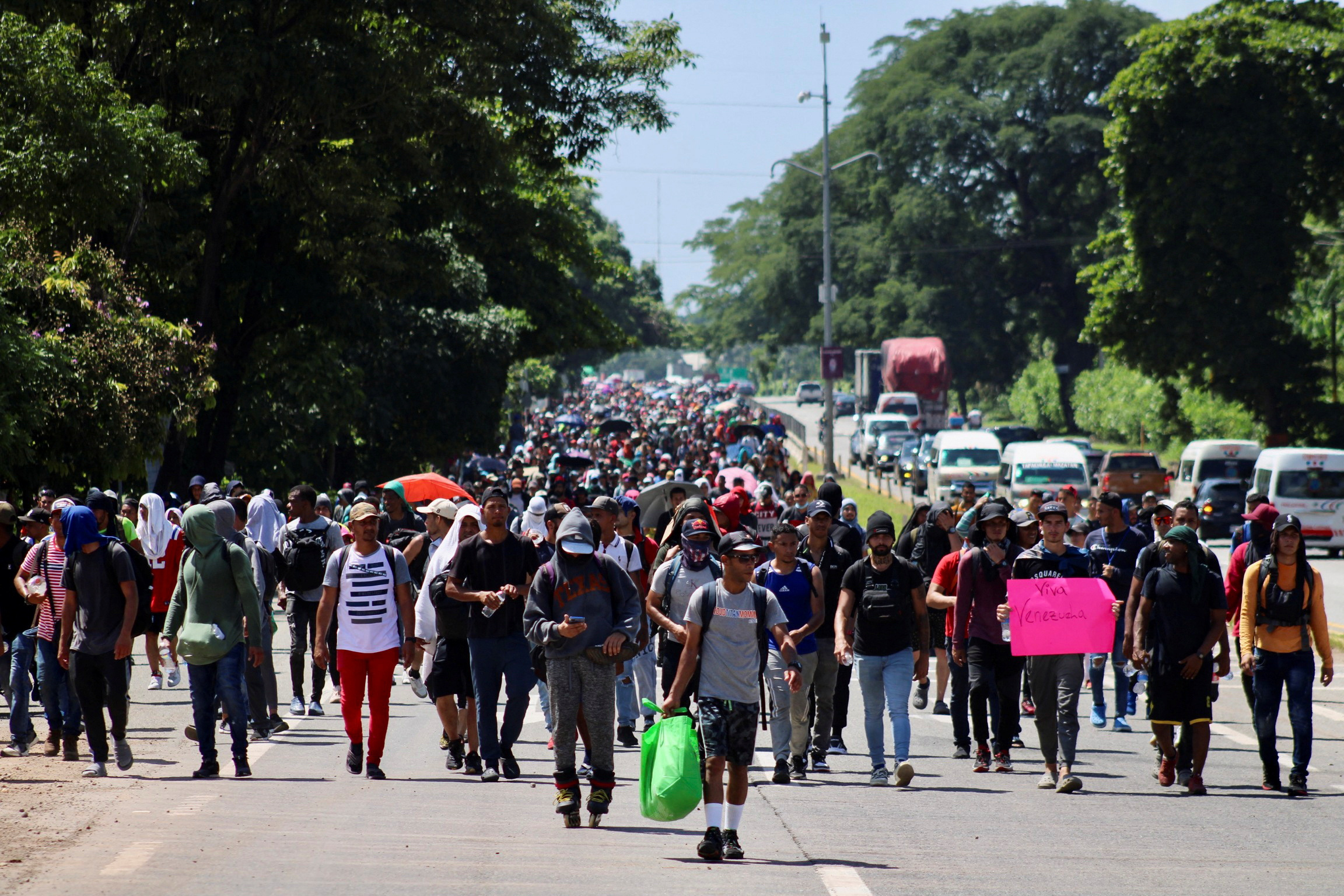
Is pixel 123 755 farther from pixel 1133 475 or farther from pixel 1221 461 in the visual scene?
pixel 1133 475

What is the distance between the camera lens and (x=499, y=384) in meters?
35.6

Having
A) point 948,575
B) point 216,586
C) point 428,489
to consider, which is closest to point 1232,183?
point 428,489

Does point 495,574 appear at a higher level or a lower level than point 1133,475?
higher

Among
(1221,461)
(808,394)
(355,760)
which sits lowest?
(355,760)

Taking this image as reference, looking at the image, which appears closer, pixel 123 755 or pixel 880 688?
pixel 123 755

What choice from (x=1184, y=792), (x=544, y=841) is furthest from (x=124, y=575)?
(x=1184, y=792)

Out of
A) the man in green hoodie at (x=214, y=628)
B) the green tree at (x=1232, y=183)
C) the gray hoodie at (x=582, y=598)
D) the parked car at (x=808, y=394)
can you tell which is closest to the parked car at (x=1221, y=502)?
the green tree at (x=1232, y=183)

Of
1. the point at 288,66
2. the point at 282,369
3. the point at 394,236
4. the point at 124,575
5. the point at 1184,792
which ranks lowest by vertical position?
the point at 1184,792

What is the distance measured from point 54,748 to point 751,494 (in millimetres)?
13150

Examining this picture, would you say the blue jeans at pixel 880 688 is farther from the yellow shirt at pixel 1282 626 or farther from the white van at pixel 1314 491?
the white van at pixel 1314 491

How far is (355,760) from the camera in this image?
A: 10.4 meters

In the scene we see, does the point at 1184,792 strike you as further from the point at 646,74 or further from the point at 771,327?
the point at 771,327

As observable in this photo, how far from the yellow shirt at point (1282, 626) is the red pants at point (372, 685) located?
5348 mm

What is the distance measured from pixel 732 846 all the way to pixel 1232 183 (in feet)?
130
